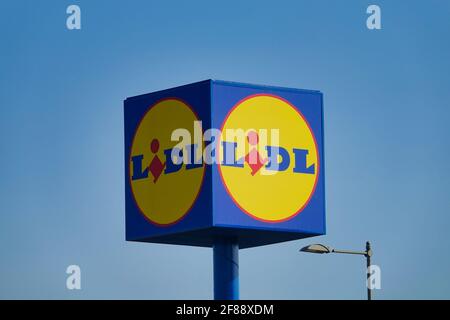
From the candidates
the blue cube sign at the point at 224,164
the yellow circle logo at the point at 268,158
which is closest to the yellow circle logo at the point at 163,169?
the blue cube sign at the point at 224,164

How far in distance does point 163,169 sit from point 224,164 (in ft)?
5.77

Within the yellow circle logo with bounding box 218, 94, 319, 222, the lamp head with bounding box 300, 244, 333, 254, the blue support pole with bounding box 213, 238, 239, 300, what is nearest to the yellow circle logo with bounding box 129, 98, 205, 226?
the yellow circle logo with bounding box 218, 94, 319, 222

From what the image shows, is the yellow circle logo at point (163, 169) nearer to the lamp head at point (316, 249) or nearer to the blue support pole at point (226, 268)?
the blue support pole at point (226, 268)

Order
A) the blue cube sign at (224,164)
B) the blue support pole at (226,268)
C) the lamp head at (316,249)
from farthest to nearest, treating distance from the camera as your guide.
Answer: the lamp head at (316,249) → the blue support pole at (226,268) → the blue cube sign at (224,164)

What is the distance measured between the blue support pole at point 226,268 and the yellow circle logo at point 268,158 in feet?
4.00

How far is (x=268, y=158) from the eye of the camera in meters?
39.1

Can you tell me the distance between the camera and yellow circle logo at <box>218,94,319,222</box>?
38.4 metres

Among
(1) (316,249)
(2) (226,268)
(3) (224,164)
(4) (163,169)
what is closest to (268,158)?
(3) (224,164)

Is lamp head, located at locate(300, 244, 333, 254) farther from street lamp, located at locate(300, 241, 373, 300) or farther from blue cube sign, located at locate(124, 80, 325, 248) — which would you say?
blue cube sign, located at locate(124, 80, 325, 248)

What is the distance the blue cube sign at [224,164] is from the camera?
38188 mm

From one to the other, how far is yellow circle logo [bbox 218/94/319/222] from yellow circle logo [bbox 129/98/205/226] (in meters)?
0.90
